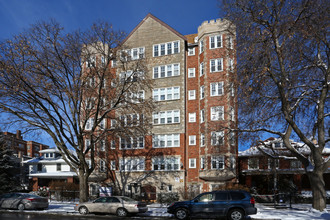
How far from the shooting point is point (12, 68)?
71.6 feet

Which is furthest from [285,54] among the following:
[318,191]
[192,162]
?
[192,162]

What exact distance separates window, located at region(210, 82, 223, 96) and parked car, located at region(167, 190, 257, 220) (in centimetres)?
1721

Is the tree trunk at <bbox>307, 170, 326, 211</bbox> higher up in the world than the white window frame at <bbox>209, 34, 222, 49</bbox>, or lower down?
lower down

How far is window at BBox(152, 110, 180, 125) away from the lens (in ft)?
119

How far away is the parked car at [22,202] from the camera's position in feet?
80.2

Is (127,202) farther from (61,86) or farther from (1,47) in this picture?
(1,47)

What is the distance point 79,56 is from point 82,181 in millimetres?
9561

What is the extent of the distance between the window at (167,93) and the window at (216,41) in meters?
6.10

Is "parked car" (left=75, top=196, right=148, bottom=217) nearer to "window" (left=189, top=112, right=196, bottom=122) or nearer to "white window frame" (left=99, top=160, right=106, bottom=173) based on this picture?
"window" (left=189, top=112, right=196, bottom=122)

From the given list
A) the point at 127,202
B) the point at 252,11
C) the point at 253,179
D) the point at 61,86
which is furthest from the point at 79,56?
the point at 253,179

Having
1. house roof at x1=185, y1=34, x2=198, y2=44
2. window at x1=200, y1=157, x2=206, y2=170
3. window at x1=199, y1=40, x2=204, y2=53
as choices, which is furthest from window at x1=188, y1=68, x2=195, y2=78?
window at x1=200, y1=157, x2=206, y2=170

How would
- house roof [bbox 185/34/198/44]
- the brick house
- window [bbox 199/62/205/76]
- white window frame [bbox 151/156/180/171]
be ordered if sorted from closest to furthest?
white window frame [bbox 151/156/180/171], the brick house, window [bbox 199/62/205/76], house roof [bbox 185/34/198/44]

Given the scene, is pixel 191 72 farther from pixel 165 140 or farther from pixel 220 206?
pixel 220 206

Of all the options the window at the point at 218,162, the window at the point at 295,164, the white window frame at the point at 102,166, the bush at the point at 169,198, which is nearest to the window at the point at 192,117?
the window at the point at 218,162
